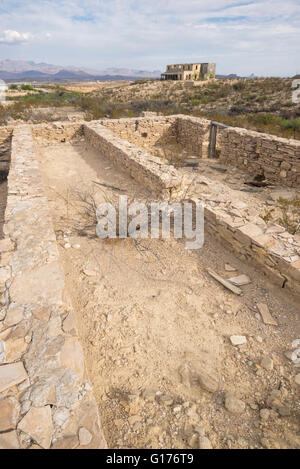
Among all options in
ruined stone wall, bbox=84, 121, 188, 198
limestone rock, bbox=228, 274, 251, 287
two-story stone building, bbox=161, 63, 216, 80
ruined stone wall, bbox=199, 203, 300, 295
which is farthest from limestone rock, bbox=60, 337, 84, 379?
two-story stone building, bbox=161, 63, 216, 80

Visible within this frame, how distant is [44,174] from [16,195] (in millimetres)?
2387

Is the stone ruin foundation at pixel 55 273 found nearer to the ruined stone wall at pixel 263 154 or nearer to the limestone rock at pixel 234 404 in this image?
the ruined stone wall at pixel 263 154

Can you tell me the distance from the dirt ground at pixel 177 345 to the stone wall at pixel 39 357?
0.45m

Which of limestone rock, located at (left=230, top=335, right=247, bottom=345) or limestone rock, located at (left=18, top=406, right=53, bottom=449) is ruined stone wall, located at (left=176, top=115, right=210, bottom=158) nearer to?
limestone rock, located at (left=230, top=335, right=247, bottom=345)

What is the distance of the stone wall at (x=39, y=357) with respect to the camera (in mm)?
1498

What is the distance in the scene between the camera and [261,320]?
109 inches

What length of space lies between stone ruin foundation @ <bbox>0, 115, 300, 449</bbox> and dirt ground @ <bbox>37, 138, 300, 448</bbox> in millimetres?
391

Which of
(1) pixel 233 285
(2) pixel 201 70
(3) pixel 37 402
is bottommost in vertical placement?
(1) pixel 233 285

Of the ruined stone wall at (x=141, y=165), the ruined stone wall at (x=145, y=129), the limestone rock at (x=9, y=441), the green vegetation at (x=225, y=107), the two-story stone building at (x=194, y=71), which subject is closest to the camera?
the limestone rock at (x=9, y=441)

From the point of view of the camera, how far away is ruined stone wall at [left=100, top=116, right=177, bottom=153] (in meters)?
9.35

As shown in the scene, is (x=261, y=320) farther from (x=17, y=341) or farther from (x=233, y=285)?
(x=17, y=341)

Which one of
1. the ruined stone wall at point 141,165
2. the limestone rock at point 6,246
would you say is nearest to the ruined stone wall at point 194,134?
the ruined stone wall at point 141,165

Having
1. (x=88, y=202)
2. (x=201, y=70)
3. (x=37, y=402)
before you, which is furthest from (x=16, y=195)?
(x=201, y=70)

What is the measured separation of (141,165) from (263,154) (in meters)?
3.56
